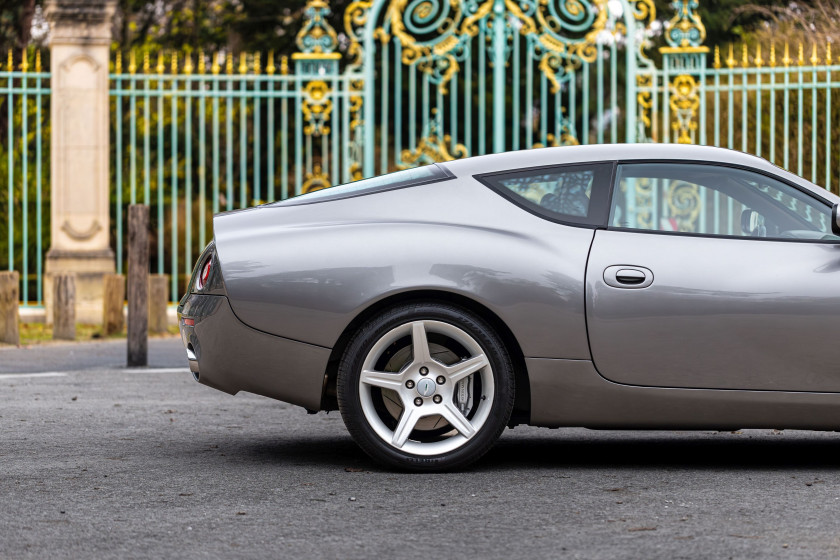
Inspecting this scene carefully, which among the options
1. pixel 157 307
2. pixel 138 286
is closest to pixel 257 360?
pixel 138 286

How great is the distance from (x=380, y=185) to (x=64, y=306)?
7.27 m

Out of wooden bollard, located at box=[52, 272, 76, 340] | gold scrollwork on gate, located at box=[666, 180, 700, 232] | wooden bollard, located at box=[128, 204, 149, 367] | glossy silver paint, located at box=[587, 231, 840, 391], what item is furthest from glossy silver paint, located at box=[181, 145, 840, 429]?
gold scrollwork on gate, located at box=[666, 180, 700, 232]

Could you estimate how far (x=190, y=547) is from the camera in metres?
4.36

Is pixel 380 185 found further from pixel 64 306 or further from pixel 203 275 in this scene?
pixel 64 306

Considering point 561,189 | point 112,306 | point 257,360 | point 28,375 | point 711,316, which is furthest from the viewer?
point 112,306

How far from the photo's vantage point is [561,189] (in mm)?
5934

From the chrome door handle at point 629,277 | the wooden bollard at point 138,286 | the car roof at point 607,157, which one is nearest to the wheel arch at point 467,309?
the chrome door handle at point 629,277

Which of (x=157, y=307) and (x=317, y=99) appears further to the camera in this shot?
(x=317, y=99)

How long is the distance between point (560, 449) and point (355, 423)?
1.27 meters

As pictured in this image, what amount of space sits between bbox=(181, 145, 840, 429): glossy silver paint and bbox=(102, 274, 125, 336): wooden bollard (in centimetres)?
728

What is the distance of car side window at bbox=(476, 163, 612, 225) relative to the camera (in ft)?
19.2

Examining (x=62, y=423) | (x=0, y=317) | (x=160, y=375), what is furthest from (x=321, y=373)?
(x=0, y=317)

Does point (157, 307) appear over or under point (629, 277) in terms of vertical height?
under

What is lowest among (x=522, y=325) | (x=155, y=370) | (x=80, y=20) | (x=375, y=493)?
(x=155, y=370)
